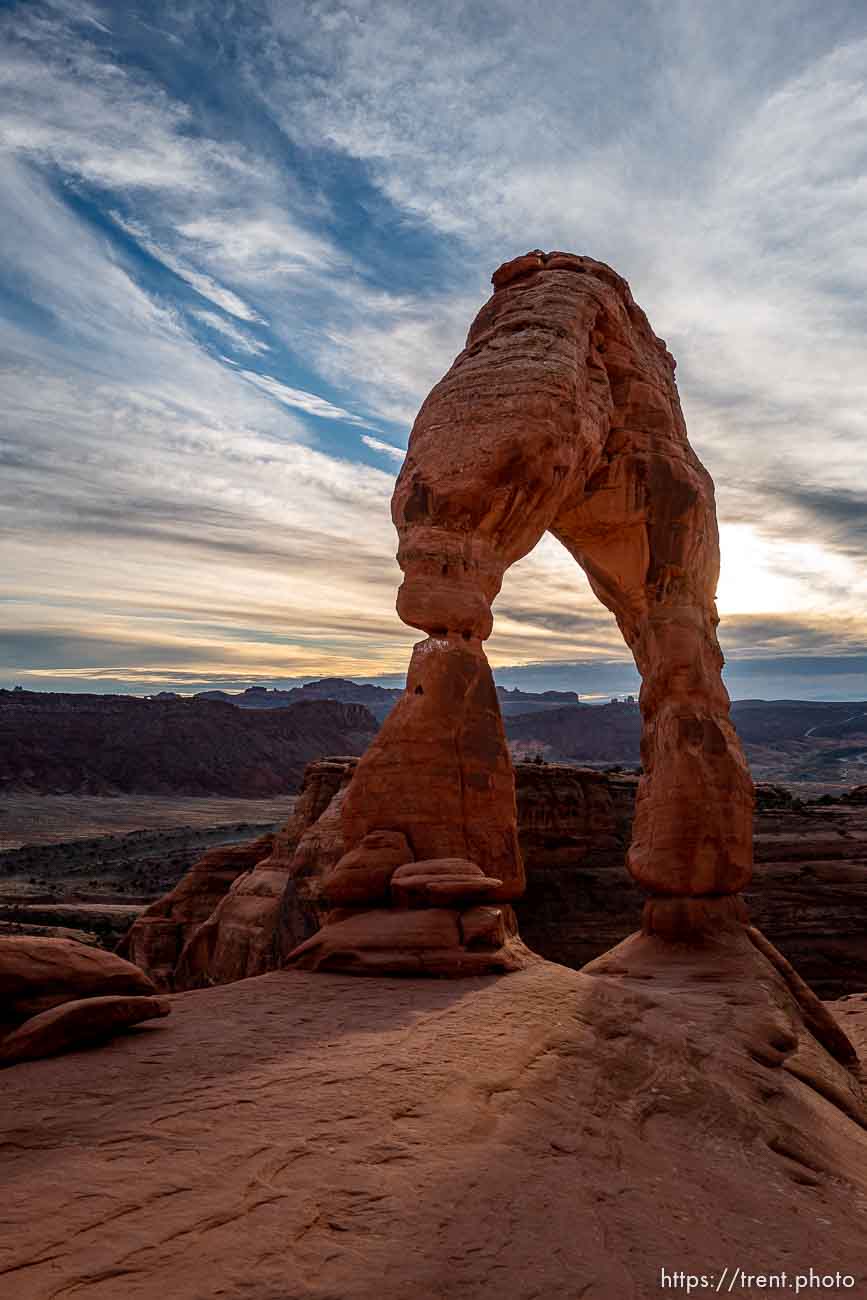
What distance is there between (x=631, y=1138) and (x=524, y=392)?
8722mm

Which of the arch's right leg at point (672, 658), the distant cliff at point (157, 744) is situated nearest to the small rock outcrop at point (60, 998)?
the arch's right leg at point (672, 658)

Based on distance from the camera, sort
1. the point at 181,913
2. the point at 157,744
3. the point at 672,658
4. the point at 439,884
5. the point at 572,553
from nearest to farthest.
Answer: the point at 439,884 → the point at 672,658 → the point at 572,553 → the point at 181,913 → the point at 157,744

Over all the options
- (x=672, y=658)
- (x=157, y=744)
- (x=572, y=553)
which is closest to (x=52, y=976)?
(x=672, y=658)

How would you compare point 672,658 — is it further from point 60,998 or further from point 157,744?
point 157,744

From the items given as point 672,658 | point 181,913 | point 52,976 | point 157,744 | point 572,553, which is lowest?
point 181,913

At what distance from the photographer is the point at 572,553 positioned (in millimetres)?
15242

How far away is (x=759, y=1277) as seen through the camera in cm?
350

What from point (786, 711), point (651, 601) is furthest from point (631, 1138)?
point (786, 711)

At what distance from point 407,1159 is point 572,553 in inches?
491

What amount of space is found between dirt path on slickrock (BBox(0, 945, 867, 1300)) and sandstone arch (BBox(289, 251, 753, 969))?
8.57ft

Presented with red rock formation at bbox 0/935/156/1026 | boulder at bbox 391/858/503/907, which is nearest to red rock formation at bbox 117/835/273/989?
boulder at bbox 391/858/503/907

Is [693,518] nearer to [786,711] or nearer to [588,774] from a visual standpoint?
[588,774]

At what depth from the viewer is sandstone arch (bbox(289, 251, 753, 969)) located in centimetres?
980

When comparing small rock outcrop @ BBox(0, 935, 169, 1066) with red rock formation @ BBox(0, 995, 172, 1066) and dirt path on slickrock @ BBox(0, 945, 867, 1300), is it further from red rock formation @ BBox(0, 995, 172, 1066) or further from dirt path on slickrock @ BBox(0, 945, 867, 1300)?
dirt path on slickrock @ BBox(0, 945, 867, 1300)
